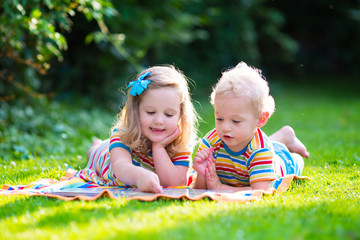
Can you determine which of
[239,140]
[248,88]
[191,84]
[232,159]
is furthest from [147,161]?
[191,84]

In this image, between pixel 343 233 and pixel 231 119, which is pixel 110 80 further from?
pixel 343 233

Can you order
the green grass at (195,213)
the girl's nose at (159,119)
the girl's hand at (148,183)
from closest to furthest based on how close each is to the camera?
the green grass at (195,213)
the girl's hand at (148,183)
the girl's nose at (159,119)

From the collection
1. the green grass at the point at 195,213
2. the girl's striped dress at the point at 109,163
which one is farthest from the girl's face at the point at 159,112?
the green grass at the point at 195,213

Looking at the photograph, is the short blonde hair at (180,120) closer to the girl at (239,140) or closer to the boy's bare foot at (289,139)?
the girl at (239,140)

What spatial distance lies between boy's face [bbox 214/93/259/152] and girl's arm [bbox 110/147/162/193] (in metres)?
0.62

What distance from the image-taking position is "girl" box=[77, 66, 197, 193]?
3.21 m

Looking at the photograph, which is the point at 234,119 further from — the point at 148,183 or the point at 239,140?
the point at 148,183

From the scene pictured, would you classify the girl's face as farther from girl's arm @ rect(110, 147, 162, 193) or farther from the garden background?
the garden background

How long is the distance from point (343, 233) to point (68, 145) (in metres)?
4.15

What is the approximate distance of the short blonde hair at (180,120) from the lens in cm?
328

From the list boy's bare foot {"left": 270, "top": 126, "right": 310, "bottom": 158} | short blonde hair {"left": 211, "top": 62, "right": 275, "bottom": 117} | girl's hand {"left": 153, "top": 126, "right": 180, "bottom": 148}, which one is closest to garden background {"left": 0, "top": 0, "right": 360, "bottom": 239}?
boy's bare foot {"left": 270, "top": 126, "right": 310, "bottom": 158}

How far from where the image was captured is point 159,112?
10.6ft

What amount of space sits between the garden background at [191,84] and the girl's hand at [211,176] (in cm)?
51

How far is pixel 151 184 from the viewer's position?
2922mm
